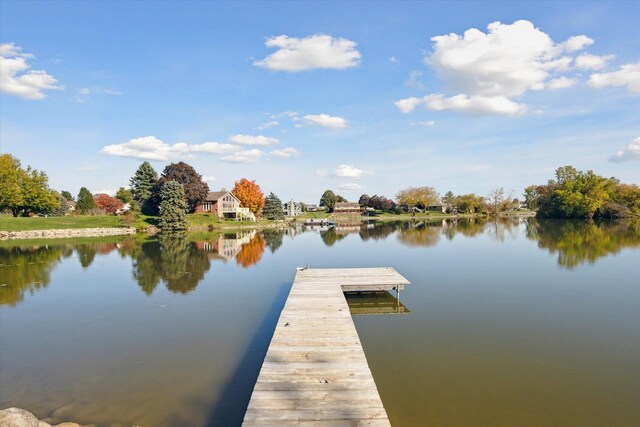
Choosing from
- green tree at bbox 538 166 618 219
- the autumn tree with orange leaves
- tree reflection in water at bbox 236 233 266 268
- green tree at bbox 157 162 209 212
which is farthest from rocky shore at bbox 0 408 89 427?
green tree at bbox 538 166 618 219

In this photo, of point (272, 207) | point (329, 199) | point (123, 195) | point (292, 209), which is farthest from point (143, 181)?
point (329, 199)

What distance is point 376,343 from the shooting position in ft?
36.7

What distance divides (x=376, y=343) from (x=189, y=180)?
69.0 m

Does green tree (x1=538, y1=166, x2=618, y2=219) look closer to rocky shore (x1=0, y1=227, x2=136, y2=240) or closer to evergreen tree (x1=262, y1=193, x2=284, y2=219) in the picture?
evergreen tree (x1=262, y1=193, x2=284, y2=219)

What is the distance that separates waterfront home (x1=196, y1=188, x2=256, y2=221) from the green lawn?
1835 centimetres

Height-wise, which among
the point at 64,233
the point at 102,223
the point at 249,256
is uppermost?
the point at 102,223

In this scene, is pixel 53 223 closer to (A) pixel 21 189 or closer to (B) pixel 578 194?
(A) pixel 21 189

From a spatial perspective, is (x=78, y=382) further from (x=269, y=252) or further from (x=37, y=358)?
(x=269, y=252)

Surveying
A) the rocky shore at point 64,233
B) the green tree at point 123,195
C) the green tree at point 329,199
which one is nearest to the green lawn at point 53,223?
the rocky shore at point 64,233

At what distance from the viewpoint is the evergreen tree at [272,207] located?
8969cm

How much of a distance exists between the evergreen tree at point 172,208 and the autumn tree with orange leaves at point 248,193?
2357 cm

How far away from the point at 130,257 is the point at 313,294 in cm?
2437

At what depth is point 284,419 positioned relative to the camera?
223 inches

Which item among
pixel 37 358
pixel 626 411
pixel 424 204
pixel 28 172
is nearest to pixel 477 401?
pixel 626 411
